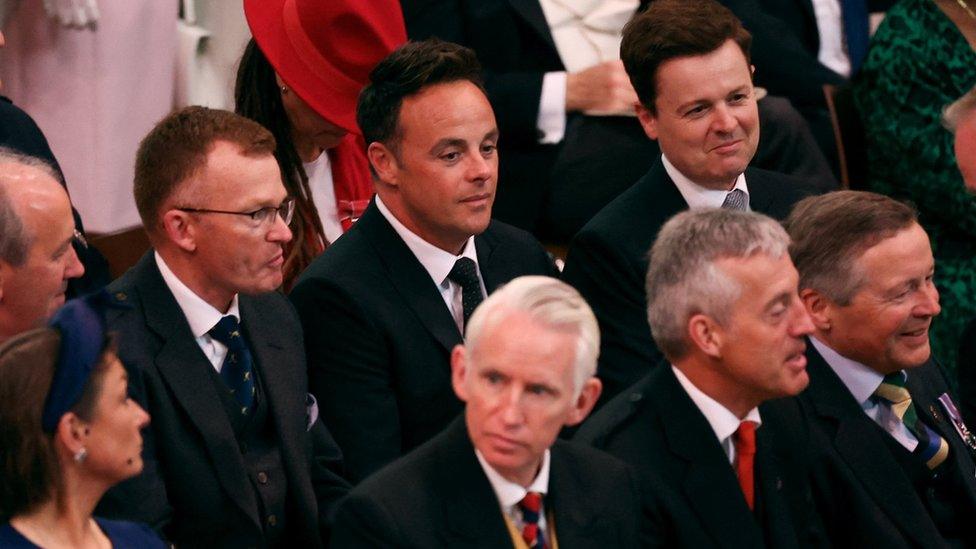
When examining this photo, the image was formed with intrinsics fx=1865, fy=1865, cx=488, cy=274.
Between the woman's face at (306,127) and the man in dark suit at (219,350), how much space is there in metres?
0.71

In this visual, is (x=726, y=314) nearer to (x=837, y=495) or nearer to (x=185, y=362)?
(x=837, y=495)

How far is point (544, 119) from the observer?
5.35 m

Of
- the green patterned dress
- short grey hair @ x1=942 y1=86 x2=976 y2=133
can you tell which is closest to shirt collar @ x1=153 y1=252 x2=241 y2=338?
short grey hair @ x1=942 y1=86 x2=976 y2=133

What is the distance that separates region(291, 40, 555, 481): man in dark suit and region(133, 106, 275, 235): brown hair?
0.40 metres

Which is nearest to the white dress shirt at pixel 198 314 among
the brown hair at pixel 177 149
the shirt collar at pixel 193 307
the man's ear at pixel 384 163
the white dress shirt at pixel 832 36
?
the shirt collar at pixel 193 307

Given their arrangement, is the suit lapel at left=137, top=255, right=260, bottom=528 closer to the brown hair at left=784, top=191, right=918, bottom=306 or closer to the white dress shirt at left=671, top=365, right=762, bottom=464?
the white dress shirt at left=671, top=365, right=762, bottom=464

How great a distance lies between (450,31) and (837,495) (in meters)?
2.00

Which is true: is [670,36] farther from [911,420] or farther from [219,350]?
[219,350]

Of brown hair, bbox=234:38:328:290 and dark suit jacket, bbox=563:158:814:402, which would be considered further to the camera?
brown hair, bbox=234:38:328:290

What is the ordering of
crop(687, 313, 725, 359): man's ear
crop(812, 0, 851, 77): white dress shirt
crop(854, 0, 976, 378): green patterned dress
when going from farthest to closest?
crop(812, 0, 851, 77): white dress shirt < crop(854, 0, 976, 378): green patterned dress < crop(687, 313, 725, 359): man's ear

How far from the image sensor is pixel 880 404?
166 inches

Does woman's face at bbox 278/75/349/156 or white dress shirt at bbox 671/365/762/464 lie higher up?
woman's face at bbox 278/75/349/156

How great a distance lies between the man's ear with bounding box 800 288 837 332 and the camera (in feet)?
13.6

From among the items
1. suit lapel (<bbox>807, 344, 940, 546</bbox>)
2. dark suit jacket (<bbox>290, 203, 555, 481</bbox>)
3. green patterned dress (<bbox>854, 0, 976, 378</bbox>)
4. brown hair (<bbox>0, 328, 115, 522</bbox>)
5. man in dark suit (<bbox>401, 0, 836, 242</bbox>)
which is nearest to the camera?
brown hair (<bbox>0, 328, 115, 522</bbox>)
